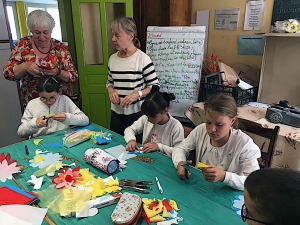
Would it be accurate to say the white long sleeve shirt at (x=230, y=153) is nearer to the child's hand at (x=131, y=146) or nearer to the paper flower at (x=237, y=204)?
the paper flower at (x=237, y=204)

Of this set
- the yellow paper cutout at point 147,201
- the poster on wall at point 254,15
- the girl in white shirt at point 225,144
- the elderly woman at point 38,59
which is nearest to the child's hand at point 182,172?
the girl in white shirt at point 225,144

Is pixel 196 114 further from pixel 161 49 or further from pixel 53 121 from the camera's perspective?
pixel 53 121

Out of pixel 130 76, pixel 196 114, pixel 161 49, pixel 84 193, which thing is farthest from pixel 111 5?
pixel 84 193

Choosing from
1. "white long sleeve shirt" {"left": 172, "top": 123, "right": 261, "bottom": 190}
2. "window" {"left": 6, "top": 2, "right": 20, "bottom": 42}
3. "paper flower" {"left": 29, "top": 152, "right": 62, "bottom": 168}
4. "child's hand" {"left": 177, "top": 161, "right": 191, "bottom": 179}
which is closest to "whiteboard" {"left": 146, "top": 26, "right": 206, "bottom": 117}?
"white long sleeve shirt" {"left": 172, "top": 123, "right": 261, "bottom": 190}

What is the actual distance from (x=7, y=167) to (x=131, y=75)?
1077 mm

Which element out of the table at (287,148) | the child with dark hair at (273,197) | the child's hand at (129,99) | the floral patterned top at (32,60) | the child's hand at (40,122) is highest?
the floral patterned top at (32,60)

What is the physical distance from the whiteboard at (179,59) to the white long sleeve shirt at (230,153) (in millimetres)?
1400

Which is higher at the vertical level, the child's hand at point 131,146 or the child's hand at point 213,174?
the child's hand at point 213,174

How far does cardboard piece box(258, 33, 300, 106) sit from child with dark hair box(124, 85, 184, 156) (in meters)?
1.19

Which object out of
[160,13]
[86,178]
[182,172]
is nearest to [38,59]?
[86,178]

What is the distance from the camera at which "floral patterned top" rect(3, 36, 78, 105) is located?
1.94 metres

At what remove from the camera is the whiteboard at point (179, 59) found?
2.69 m

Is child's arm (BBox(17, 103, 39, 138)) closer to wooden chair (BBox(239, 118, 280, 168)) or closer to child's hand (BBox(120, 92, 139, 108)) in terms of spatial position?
child's hand (BBox(120, 92, 139, 108))

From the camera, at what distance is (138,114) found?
2.07 meters
